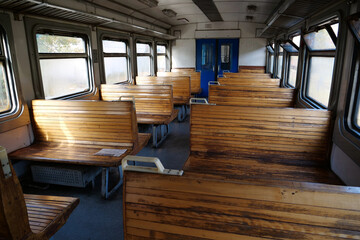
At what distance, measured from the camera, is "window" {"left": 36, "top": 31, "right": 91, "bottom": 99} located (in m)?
4.33

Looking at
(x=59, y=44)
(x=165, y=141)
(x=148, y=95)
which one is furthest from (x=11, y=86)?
(x=165, y=141)

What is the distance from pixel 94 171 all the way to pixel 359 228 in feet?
10.6

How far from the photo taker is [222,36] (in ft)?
36.6

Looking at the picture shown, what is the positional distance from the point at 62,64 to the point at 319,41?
15.0 ft

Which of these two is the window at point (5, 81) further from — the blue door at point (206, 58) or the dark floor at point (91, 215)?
the blue door at point (206, 58)

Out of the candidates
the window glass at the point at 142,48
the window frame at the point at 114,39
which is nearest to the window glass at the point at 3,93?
the window frame at the point at 114,39

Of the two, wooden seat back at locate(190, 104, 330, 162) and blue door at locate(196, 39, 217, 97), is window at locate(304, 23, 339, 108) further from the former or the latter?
blue door at locate(196, 39, 217, 97)

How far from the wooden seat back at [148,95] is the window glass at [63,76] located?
51cm

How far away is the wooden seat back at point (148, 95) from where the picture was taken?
5.45 m

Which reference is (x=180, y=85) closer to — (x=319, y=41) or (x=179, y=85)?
(x=179, y=85)

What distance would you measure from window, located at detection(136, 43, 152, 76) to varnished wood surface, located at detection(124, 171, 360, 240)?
713 centimetres

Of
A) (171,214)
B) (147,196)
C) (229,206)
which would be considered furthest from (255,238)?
(147,196)

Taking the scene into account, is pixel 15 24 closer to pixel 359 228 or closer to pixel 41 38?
pixel 41 38

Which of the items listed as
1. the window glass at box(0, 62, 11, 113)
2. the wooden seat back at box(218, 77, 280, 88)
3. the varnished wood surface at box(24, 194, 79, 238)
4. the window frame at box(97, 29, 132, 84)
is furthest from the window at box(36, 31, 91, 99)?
the wooden seat back at box(218, 77, 280, 88)
